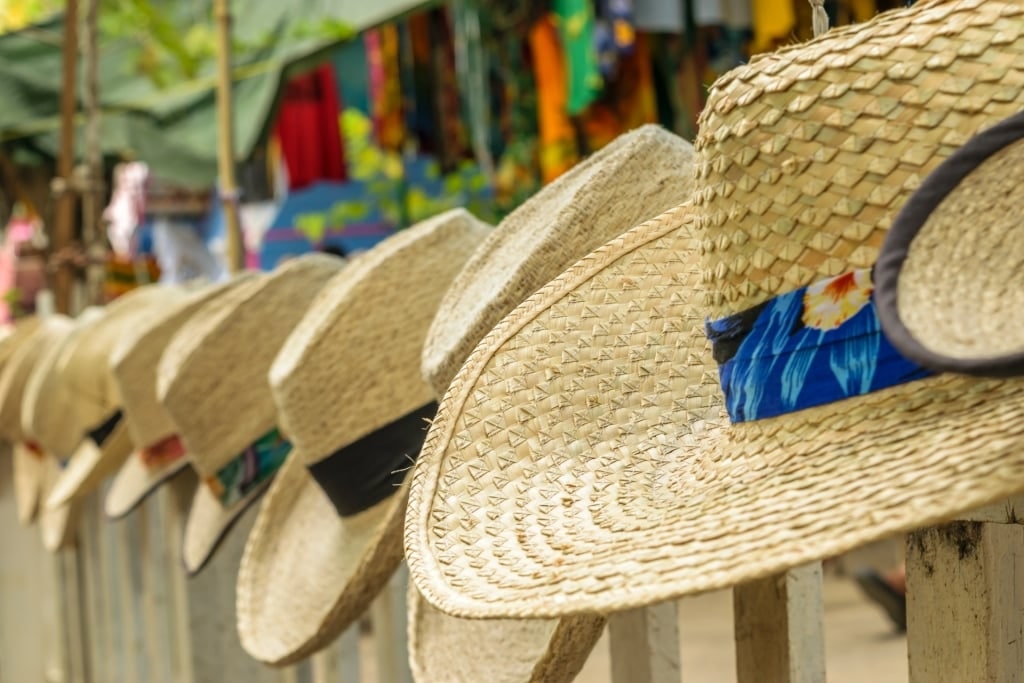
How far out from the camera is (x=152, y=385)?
2.72 metres

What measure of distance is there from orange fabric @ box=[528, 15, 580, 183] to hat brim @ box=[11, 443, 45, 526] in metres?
1.99

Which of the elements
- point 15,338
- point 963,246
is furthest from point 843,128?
point 15,338

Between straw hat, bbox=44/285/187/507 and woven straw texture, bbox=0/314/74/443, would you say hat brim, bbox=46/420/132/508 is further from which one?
woven straw texture, bbox=0/314/74/443

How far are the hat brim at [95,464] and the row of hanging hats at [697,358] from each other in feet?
4.74

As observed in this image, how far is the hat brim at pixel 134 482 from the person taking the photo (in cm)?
279

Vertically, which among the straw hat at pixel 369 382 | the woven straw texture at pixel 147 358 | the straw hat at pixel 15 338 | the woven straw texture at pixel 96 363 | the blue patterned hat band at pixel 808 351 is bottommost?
the straw hat at pixel 15 338

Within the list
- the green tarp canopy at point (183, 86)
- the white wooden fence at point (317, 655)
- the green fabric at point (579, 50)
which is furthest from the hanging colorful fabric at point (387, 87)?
the white wooden fence at point (317, 655)

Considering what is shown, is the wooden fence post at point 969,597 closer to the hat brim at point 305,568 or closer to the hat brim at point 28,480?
the hat brim at point 305,568

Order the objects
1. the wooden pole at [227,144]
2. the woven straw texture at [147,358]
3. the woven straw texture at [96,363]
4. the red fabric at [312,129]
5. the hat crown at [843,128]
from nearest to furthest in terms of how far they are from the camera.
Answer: the hat crown at [843,128] → the woven straw texture at [147,358] → the wooden pole at [227,144] → the woven straw texture at [96,363] → the red fabric at [312,129]

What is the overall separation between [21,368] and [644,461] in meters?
3.19

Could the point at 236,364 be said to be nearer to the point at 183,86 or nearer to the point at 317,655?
the point at 317,655

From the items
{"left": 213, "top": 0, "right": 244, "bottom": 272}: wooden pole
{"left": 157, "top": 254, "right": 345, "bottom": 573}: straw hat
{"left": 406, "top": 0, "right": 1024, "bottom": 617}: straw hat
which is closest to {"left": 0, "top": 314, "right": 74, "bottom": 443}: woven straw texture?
{"left": 213, "top": 0, "right": 244, "bottom": 272}: wooden pole

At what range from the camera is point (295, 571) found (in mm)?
2148

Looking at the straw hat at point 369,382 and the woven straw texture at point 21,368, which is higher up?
the straw hat at point 369,382
